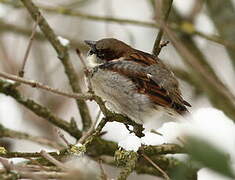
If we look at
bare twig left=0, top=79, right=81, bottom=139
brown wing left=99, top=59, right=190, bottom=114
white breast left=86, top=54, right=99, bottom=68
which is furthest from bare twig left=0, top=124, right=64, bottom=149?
brown wing left=99, top=59, right=190, bottom=114

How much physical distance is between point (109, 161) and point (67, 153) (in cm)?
79

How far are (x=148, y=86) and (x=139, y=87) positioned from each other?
0.04m

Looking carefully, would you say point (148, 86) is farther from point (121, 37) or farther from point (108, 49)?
point (121, 37)

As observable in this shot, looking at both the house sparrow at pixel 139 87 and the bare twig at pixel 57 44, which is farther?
the bare twig at pixel 57 44

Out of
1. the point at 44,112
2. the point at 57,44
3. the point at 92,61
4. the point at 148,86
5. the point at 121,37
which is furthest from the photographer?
the point at 121,37

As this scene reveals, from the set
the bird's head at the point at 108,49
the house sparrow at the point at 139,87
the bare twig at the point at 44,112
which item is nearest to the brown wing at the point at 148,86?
the house sparrow at the point at 139,87

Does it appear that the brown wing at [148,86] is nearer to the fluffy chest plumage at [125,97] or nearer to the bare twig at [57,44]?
the fluffy chest plumage at [125,97]

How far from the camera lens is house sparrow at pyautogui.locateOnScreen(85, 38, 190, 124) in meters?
2.24

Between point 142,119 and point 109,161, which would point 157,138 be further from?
point 109,161

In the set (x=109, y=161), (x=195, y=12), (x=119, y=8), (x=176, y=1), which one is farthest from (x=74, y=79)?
(x=119, y=8)

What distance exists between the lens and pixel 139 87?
7.37ft

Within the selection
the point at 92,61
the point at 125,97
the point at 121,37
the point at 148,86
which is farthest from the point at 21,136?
the point at 121,37

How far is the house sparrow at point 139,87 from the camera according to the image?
2238 millimetres

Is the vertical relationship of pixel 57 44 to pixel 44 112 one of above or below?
above
